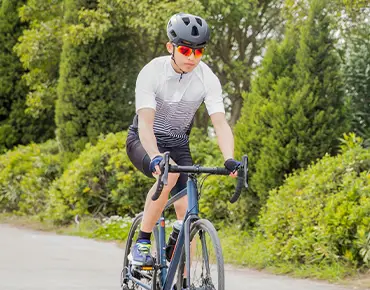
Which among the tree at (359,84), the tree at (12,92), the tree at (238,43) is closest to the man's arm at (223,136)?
the tree at (359,84)

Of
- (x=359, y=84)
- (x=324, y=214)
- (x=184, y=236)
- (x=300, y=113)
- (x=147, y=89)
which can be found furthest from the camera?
(x=359, y=84)

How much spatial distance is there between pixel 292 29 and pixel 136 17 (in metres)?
4.25

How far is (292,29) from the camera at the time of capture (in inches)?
465

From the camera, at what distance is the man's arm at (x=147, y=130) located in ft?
17.7

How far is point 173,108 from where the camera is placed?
5.78m

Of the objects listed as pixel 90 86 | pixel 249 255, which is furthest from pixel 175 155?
pixel 90 86

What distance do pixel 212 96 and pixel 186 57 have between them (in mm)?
353

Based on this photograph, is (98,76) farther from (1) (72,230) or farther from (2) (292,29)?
(2) (292,29)

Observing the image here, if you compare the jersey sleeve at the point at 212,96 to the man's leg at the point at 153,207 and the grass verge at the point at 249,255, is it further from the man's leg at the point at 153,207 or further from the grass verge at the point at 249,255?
the grass verge at the point at 249,255

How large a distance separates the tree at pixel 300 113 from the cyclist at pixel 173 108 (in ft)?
15.5

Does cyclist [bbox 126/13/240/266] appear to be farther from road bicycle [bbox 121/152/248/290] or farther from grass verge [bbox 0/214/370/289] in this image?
grass verge [bbox 0/214/370/289]

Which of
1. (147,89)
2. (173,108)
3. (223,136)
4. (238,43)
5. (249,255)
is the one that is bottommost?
(249,255)

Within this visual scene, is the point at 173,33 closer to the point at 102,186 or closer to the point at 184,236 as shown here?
the point at 184,236

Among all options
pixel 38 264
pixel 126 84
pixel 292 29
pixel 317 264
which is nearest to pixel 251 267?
pixel 317 264
